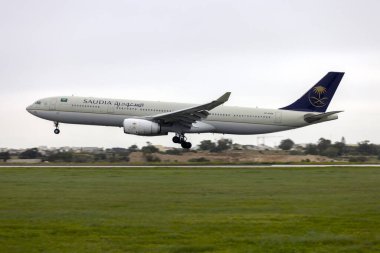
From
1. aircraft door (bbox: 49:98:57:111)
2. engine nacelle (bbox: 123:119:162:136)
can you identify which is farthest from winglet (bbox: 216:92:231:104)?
aircraft door (bbox: 49:98:57:111)

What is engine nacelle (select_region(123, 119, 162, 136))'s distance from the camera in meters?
45.8

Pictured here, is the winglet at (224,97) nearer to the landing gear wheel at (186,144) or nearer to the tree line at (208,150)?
the landing gear wheel at (186,144)

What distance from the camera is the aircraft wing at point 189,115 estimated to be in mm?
45853

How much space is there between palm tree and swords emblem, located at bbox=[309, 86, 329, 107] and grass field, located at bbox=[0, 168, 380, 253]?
22665 mm


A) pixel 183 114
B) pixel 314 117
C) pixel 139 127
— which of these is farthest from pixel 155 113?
pixel 314 117

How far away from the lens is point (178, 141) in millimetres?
50719

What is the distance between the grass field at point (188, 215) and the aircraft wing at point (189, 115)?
55.3ft

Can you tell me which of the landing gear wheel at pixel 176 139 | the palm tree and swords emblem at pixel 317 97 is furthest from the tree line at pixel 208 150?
the palm tree and swords emblem at pixel 317 97

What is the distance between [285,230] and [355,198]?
761 cm

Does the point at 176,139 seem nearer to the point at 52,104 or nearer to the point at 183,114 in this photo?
the point at 183,114

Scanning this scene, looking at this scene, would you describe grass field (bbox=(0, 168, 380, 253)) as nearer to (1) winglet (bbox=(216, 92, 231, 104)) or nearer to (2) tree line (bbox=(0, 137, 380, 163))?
(1) winglet (bbox=(216, 92, 231, 104))

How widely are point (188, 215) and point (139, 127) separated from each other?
29.1 m

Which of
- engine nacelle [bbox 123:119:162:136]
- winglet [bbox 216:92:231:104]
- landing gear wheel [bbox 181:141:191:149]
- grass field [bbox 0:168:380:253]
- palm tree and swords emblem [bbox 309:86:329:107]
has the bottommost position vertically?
grass field [bbox 0:168:380:253]

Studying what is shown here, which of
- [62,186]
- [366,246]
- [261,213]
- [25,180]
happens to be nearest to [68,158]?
[25,180]
